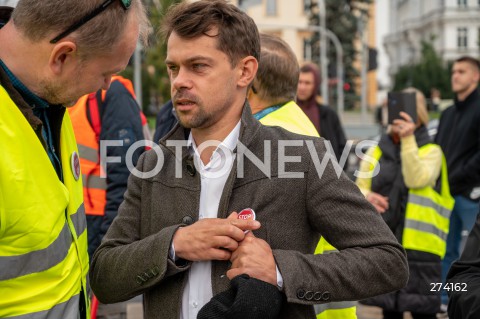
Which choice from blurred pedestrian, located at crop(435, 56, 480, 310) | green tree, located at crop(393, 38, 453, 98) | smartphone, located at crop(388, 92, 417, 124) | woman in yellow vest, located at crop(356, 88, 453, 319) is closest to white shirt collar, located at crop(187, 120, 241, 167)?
woman in yellow vest, located at crop(356, 88, 453, 319)

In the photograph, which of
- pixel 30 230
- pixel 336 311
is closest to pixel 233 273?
pixel 30 230

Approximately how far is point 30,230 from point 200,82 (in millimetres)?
776

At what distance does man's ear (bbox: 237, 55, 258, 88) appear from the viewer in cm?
267

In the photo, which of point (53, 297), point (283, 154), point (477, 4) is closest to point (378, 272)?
point (283, 154)

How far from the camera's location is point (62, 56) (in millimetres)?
2229

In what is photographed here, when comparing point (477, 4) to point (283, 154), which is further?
point (477, 4)

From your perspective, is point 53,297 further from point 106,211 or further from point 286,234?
point 106,211

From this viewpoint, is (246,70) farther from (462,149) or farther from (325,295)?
(462,149)

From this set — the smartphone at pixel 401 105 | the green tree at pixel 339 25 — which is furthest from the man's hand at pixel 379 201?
the green tree at pixel 339 25

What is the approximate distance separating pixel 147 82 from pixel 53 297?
3992 centimetres

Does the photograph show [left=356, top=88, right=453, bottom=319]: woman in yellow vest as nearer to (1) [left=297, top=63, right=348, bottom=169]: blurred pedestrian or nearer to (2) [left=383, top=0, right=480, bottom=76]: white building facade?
(1) [left=297, top=63, right=348, bottom=169]: blurred pedestrian

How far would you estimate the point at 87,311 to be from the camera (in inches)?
99.2

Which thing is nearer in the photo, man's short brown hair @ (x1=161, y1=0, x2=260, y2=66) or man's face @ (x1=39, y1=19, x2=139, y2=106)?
man's face @ (x1=39, y1=19, x2=139, y2=106)

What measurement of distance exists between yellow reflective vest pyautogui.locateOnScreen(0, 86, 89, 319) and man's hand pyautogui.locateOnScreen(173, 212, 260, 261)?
13.8 inches
